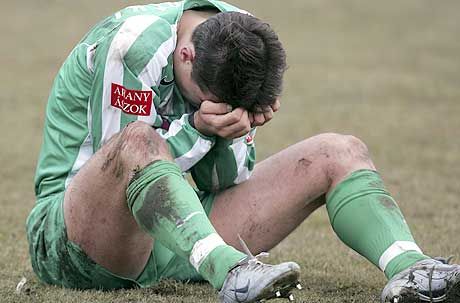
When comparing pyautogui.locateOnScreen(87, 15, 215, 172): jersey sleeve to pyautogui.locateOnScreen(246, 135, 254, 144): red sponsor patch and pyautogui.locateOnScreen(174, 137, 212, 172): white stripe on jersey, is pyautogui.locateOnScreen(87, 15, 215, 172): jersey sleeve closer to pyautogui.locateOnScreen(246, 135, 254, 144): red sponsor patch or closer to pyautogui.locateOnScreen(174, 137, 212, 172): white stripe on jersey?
pyautogui.locateOnScreen(174, 137, 212, 172): white stripe on jersey

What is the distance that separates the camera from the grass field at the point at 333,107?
458 cm

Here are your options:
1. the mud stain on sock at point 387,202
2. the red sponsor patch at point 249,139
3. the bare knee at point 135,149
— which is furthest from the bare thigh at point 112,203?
the mud stain on sock at point 387,202

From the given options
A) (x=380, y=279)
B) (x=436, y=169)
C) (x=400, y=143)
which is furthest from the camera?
(x=400, y=143)

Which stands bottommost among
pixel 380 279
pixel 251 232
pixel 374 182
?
pixel 380 279

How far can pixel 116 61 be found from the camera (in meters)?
3.72

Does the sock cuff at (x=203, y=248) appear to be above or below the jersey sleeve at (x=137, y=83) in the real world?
below

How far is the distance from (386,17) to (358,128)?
698 centimetres

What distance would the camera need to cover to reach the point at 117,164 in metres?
3.52

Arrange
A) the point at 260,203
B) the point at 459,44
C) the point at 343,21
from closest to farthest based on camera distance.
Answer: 1. the point at 260,203
2. the point at 459,44
3. the point at 343,21

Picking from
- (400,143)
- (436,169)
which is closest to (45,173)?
(436,169)

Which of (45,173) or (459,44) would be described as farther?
(459,44)

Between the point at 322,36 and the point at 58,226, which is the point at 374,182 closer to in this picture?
the point at 58,226

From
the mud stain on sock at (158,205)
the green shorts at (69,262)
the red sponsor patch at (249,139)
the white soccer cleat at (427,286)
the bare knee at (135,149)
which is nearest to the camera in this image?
the white soccer cleat at (427,286)

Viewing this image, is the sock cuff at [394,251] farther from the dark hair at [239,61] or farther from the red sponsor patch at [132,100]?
the red sponsor patch at [132,100]
